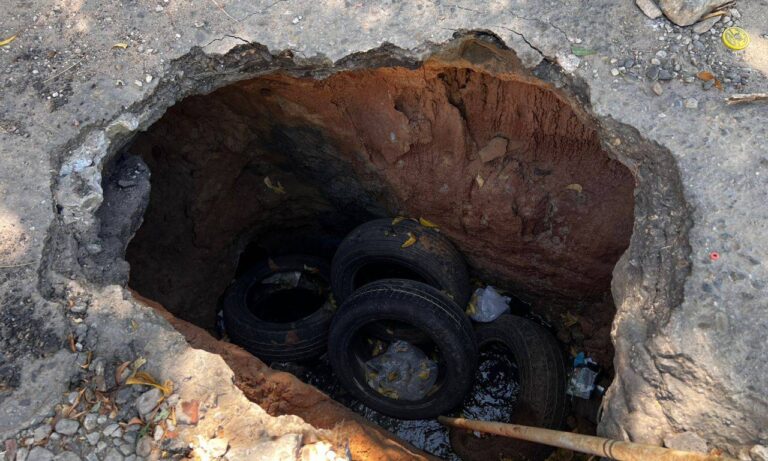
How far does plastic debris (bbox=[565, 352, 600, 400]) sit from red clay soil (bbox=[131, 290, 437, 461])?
60.8 inches

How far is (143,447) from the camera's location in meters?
2.61

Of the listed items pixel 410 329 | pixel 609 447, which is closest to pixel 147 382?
pixel 609 447

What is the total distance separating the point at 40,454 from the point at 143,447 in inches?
16.6

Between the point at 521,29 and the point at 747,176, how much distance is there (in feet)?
4.49

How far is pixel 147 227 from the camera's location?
4.83 metres

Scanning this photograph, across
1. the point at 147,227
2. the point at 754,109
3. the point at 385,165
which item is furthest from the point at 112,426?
the point at 754,109

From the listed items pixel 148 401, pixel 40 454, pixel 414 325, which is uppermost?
pixel 414 325

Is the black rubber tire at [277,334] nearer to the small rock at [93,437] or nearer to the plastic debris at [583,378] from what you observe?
the plastic debris at [583,378]

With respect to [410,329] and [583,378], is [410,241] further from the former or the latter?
[583,378]

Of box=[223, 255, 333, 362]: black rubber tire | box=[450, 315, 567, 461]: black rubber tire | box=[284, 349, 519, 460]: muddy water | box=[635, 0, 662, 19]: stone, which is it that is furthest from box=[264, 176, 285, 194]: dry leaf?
Answer: box=[635, 0, 662, 19]: stone

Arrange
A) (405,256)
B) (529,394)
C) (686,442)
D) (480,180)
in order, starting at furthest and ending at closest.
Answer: (405,256)
(480,180)
(529,394)
(686,442)

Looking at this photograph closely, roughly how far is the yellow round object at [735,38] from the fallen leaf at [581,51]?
70 cm

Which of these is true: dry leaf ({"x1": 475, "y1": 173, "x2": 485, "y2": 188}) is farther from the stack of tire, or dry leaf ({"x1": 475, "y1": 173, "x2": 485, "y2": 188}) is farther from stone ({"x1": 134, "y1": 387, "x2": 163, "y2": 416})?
stone ({"x1": 134, "y1": 387, "x2": 163, "y2": 416})

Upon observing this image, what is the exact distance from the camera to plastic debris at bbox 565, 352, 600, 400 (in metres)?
4.41
